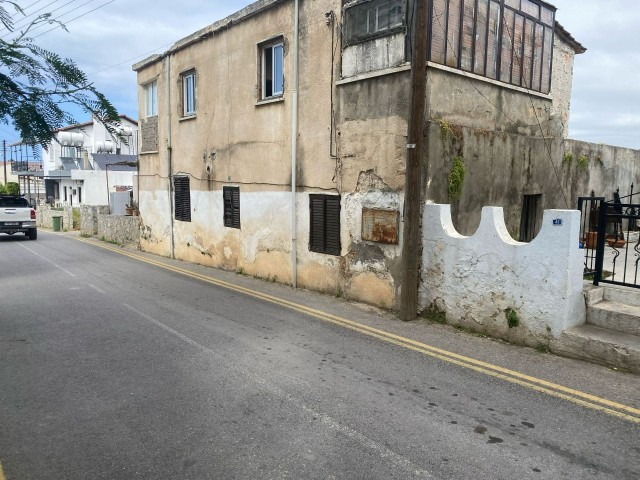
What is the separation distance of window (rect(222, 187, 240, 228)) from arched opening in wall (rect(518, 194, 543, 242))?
288 inches

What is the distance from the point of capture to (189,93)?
15164mm

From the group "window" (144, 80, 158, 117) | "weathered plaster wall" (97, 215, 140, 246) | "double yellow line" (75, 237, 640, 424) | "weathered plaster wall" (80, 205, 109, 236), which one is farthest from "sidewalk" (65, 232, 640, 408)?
"weathered plaster wall" (80, 205, 109, 236)

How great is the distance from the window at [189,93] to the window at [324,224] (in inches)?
276

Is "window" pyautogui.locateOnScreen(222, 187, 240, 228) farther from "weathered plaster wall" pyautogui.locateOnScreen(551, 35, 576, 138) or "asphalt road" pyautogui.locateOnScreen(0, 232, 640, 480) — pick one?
"weathered plaster wall" pyautogui.locateOnScreen(551, 35, 576, 138)

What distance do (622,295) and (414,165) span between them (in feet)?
12.0

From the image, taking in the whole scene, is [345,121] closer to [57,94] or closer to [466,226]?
[466,226]

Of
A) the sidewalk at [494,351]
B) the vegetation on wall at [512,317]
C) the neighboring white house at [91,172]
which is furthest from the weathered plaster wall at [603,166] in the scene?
the neighboring white house at [91,172]

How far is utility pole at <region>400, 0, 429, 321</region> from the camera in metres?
7.53

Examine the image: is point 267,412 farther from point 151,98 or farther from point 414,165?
point 151,98

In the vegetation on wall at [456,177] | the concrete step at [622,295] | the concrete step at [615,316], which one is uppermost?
the vegetation on wall at [456,177]

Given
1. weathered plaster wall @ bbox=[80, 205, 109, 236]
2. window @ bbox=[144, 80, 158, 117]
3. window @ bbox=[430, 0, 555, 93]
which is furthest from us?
weathered plaster wall @ bbox=[80, 205, 109, 236]

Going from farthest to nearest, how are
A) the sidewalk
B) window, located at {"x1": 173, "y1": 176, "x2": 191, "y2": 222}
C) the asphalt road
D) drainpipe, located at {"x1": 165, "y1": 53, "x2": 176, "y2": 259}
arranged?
1. drainpipe, located at {"x1": 165, "y1": 53, "x2": 176, "y2": 259}
2. window, located at {"x1": 173, "y1": 176, "x2": 191, "y2": 222}
3. the sidewalk
4. the asphalt road

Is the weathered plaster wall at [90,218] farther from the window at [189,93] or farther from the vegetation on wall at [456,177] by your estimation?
the vegetation on wall at [456,177]

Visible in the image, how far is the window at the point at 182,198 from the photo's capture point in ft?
50.0
